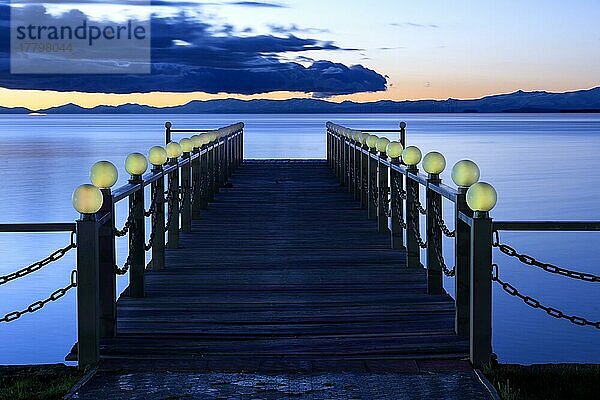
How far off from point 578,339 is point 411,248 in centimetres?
298

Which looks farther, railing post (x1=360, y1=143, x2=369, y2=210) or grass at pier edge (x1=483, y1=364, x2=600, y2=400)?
railing post (x1=360, y1=143, x2=369, y2=210)

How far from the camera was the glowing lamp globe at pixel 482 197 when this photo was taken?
4441 mm

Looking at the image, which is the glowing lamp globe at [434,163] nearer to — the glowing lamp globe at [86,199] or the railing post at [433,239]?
the railing post at [433,239]

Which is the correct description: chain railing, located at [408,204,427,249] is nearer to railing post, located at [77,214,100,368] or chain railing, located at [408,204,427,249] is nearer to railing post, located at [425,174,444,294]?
railing post, located at [425,174,444,294]

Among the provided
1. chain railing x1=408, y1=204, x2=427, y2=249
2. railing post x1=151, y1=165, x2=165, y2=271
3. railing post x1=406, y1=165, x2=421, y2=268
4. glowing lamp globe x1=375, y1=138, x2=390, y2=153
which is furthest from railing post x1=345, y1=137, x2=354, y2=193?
railing post x1=151, y1=165, x2=165, y2=271

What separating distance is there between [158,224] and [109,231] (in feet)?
7.64

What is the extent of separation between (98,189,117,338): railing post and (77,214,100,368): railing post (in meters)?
0.45

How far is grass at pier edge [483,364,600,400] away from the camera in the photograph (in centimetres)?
396

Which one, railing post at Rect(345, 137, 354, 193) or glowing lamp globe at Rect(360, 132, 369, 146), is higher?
glowing lamp globe at Rect(360, 132, 369, 146)

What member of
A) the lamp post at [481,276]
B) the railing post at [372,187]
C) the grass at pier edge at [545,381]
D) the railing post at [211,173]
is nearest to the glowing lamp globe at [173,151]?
the railing post at [372,187]

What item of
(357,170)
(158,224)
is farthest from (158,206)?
(357,170)

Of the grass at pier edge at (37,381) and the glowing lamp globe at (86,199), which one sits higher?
the glowing lamp globe at (86,199)

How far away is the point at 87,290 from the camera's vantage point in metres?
4.47

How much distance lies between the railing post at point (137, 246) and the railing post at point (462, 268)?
80.6 inches
